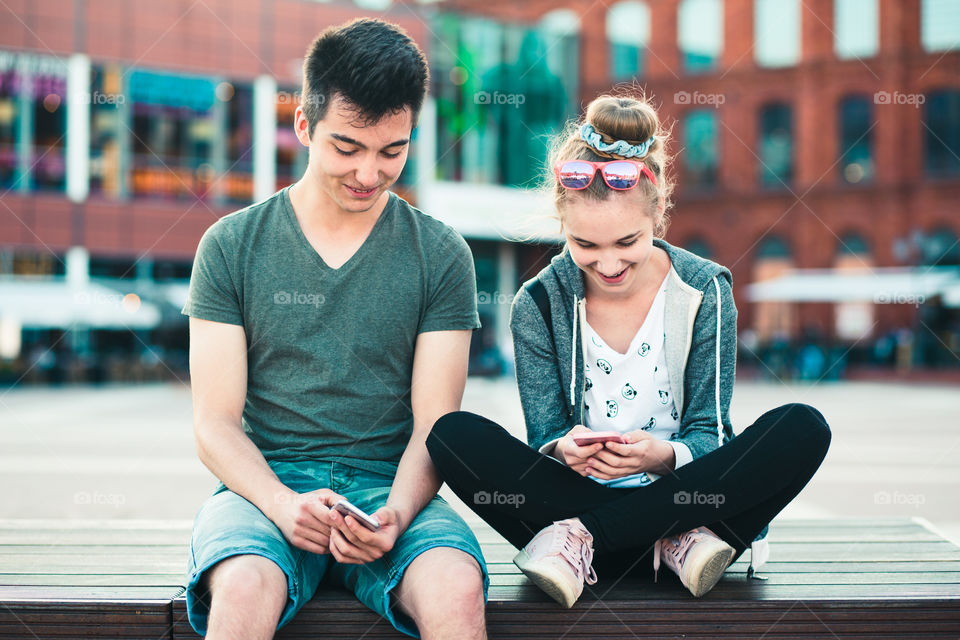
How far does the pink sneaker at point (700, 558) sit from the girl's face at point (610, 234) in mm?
752

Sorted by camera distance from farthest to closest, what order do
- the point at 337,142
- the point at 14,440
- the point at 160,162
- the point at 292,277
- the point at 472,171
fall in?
1. the point at 472,171
2. the point at 160,162
3. the point at 14,440
4. the point at 292,277
5. the point at 337,142

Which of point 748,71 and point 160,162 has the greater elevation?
point 748,71

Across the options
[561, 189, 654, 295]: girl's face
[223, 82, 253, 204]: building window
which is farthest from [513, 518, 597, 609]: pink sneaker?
[223, 82, 253, 204]: building window

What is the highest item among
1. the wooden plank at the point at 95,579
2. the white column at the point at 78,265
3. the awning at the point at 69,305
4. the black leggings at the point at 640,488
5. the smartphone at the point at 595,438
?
the smartphone at the point at 595,438

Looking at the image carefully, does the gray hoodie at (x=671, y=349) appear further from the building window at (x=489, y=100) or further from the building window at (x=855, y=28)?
the building window at (x=855, y=28)

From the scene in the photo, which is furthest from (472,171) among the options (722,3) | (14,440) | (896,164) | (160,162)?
(14,440)

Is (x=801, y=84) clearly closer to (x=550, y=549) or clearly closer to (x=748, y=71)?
(x=748, y=71)

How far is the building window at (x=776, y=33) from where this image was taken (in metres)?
28.6

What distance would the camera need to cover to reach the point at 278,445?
2.55 m

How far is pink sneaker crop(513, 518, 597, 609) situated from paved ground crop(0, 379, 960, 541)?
324 centimetres

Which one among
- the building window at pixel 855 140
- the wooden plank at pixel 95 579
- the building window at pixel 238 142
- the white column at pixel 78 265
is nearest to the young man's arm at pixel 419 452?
the wooden plank at pixel 95 579

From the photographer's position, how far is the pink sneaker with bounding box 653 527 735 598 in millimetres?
2258

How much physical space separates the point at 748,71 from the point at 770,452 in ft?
96.4

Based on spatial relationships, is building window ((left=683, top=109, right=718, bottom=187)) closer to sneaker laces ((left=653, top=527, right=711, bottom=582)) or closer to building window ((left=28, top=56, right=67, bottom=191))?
building window ((left=28, top=56, right=67, bottom=191))
